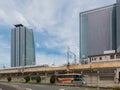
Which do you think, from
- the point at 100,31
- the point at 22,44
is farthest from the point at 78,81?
the point at 100,31

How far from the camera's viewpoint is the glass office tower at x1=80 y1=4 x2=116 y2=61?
179m

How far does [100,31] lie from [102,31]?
1381mm

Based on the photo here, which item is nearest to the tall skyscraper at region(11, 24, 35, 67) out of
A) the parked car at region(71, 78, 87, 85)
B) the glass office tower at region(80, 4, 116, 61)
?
the glass office tower at region(80, 4, 116, 61)

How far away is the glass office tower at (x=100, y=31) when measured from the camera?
179m

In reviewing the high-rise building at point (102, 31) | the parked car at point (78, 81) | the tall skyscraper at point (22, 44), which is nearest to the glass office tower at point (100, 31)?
the high-rise building at point (102, 31)

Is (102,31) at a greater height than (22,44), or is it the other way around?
(102,31)

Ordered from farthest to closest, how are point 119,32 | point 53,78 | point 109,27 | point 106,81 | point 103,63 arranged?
point 109,27 → point 119,32 → point 53,78 → point 103,63 → point 106,81

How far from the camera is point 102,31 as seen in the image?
188250 millimetres

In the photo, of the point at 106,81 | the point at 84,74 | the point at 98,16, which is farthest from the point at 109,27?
the point at 106,81

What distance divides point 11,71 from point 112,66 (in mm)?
72482

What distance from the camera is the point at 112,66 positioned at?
8044 centimetres

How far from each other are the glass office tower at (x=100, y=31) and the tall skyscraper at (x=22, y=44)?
1282 inches

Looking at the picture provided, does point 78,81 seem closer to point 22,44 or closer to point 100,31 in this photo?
point 22,44

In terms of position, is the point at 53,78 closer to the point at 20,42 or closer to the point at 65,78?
the point at 65,78
